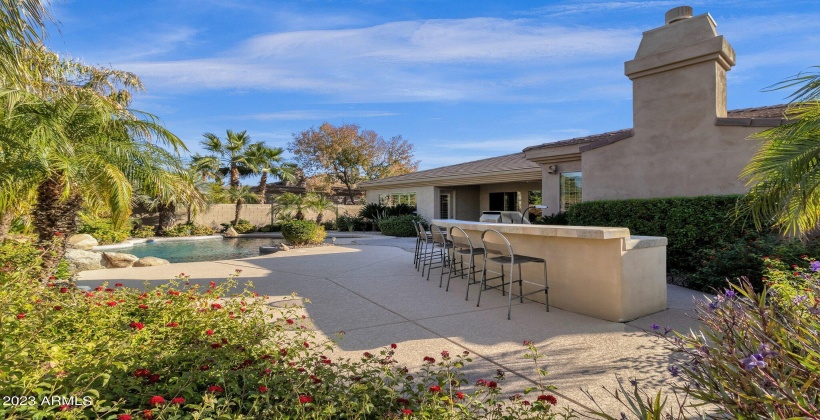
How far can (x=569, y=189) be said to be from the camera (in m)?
12.7

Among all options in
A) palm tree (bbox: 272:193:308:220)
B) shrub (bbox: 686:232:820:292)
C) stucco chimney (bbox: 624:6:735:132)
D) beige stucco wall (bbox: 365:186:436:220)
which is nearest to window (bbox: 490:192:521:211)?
beige stucco wall (bbox: 365:186:436:220)

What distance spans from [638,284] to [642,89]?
667 cm

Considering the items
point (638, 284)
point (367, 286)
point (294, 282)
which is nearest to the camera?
point (638, 284)

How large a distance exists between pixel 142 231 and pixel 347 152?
16.9m

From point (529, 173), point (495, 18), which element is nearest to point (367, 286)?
point (495, 18)

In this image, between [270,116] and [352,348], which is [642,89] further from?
[270,116]

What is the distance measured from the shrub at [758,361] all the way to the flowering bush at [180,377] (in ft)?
2.42

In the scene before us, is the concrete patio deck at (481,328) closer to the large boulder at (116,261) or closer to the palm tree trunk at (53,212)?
Answer: the palm tree trunk at (53,212)

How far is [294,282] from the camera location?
7.64 meters

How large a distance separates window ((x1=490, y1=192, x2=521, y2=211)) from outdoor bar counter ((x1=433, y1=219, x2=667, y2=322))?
1656 centimetres

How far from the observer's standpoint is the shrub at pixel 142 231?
2266 centimetres

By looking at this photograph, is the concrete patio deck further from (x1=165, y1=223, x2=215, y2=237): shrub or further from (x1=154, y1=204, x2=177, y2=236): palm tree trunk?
(x1=154, y1=204, x2=177, y2=236): palm tree trunk

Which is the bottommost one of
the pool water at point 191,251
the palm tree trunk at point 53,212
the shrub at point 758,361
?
the pool water at point 191,251

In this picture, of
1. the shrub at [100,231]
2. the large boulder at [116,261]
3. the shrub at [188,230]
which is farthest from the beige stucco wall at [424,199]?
the shrub at [100,231]
